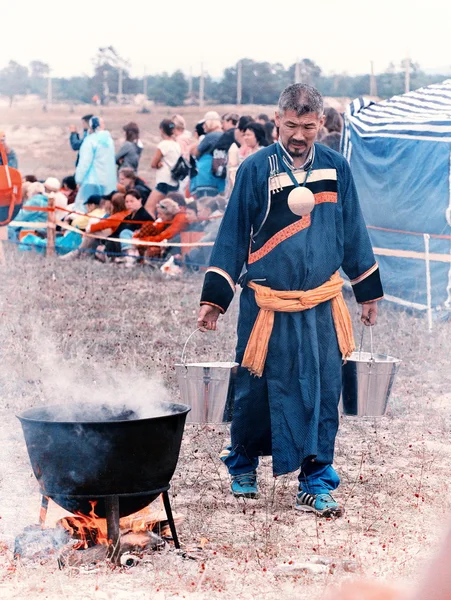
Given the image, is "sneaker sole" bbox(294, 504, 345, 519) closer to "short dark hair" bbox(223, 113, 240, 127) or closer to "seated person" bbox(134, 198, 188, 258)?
"seated person" bbox(134, 198, 188, 258)

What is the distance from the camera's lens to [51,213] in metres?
15.0

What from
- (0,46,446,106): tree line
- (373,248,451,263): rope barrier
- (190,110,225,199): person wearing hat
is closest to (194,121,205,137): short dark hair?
(190,110,225,199): person wearing hat

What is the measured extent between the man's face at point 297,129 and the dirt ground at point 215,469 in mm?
1387

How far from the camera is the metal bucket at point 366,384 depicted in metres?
5.77

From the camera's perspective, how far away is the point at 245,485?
500cm

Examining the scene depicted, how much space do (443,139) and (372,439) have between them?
4.86 meters

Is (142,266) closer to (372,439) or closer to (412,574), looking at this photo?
(372,439)

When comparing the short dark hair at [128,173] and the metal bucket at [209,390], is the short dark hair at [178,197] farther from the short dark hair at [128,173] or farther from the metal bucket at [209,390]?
the metal bucket at [209,390]

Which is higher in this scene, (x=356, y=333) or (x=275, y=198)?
(x=275, y=198)

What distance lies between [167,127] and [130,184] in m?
1.16

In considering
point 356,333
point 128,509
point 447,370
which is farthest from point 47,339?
point 128,509

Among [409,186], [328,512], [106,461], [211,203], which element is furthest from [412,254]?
[106,461]

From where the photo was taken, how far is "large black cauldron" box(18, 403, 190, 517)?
369 centimetres

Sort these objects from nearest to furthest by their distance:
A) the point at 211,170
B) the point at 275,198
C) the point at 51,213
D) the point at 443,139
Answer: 1. the point at 275,198
2. the point at 443,139
3. the point at 211,170
4. the point at 51,213
